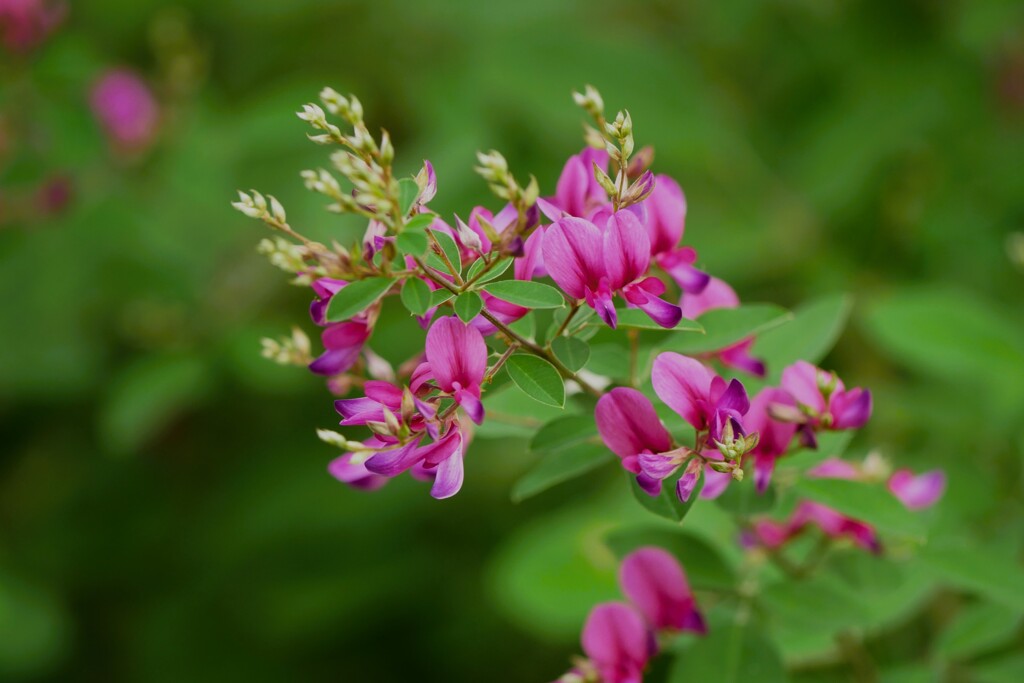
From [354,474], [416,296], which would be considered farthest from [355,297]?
[354,474]

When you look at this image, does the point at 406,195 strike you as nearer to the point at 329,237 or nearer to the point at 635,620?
the point at 635,620

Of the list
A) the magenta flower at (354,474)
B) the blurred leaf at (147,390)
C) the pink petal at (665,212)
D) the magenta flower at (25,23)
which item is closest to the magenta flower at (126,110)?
the magenta flower at (25,23)

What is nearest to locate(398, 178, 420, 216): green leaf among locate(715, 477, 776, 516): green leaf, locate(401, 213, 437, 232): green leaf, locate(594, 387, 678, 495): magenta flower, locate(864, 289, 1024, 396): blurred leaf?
locate(401, 213, 437, 232): green leaf

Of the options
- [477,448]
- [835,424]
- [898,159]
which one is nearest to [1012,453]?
[835,424]

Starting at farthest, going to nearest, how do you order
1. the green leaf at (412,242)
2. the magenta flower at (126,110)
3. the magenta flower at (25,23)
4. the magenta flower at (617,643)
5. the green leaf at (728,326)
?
1. the magenta flower at (126,110)
2. the magenta flower at (25,23)
3. the magenta flower at (617,643)
4. the green leaf at (728,326)
5. the green leaf at (412,242)

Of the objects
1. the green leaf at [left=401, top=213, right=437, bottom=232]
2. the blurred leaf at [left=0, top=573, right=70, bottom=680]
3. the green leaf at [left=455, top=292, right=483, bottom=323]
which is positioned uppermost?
the green leaf at [left=401, top=213, right=437, bottom=232]

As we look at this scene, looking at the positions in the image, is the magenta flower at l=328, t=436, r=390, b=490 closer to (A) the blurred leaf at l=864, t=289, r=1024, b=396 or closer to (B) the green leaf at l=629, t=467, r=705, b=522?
(B) the green leaf at l=629, t=467, r=705, b=522

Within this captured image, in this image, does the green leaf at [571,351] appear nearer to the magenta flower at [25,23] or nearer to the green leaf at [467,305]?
the green leaf at [467,305]
